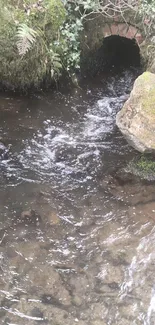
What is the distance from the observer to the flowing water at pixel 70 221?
11.6ft

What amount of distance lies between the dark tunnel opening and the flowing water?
1.77m

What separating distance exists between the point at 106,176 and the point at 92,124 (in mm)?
1323

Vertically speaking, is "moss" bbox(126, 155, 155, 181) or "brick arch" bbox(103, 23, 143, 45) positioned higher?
"brick arch" bbox(103, 23, 143, 45)

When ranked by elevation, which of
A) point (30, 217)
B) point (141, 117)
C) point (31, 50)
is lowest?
point (30, 217)

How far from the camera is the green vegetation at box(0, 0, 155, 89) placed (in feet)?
19.6

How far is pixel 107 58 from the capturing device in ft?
27.3

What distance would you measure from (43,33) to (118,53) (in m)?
2.94

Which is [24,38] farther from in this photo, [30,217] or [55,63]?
[30,217]

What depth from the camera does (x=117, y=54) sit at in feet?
28.7

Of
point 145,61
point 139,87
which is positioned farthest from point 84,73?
point 139,87

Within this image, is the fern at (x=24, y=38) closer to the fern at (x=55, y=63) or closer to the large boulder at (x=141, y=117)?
the fern at (x=55, y=63)

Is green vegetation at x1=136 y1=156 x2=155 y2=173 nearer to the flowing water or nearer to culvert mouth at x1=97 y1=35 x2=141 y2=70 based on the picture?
the flowing water

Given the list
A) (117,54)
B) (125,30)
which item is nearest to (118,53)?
(117,54)

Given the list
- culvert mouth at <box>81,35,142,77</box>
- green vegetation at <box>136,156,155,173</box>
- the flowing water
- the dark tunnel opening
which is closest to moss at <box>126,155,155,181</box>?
green vegetation at <box>136,156,155,173</box>
